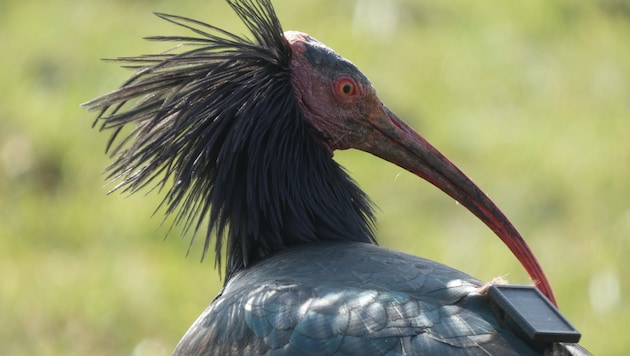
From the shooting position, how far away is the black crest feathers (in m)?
4.87

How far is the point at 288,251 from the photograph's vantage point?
4789 millimetres

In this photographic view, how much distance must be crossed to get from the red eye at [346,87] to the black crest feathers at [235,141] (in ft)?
0.66

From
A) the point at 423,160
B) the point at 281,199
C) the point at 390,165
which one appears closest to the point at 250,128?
the point at 281,199

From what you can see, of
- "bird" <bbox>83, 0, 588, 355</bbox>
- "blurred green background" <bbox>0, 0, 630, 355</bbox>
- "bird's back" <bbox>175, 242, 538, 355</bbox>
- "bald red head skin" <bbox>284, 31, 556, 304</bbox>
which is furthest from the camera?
"blurred green background" <bbox>0, 0, 630, 355</bbox>

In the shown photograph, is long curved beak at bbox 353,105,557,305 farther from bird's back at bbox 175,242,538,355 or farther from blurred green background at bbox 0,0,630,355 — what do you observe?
blurred green background at bbox 0,0,630,355

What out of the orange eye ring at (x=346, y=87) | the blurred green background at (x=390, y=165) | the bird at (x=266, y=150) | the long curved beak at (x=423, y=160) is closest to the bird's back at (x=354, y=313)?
the bird at (x=266, y=150)

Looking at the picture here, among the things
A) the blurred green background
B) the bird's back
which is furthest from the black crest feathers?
the blurred green background

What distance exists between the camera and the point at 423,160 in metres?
5.13

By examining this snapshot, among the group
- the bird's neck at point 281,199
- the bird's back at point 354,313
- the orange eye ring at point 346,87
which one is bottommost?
the bird's back at point 354,313

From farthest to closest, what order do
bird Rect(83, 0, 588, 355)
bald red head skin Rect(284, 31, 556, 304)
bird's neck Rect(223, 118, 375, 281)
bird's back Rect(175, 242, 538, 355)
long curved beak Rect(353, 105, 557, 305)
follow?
1. long curved beak Rect(353, 105, 557, 305)
2. bald red head skin Rect(284, 31, 556, 304)
3. bird's neck Rect(223, 118, 375, 281)
4. bird Rect(83, 0, 588, 355)
5. bird's back Rect(175, 242, 538, 355)

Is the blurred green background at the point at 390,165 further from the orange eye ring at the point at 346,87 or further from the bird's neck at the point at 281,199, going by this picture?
the orange eye ring at the point at 346,87

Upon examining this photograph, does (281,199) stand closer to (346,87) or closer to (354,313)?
(346,87)

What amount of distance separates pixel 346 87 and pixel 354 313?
141cm

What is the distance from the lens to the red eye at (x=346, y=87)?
505 cm
